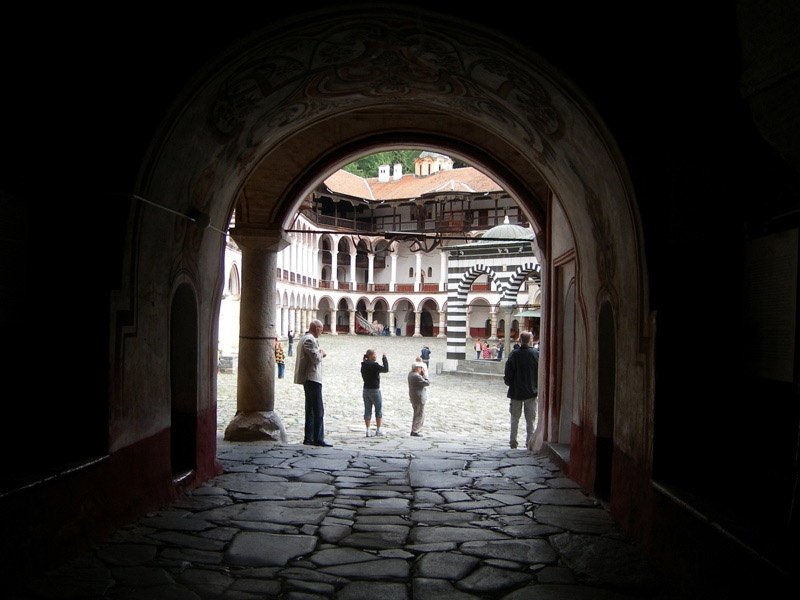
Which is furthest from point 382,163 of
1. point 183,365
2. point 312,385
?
point 183,365

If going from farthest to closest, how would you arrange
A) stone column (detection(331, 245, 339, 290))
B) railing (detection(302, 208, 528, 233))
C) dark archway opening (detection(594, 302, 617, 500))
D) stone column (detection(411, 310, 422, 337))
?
stone column (detection(411, 310, 422, 337))
stone column (detection(331, 245, 339, 290))
railing (detection(302, 208, 528, 233))
dark archway opening (detection(594, 302, 617, 500))

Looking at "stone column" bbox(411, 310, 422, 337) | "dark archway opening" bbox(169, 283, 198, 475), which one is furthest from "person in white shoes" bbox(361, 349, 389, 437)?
"stone column" bbox(411, 310, 422, 337)

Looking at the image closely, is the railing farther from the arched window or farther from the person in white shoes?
the person in white shoes

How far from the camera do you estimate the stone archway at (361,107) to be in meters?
4.84

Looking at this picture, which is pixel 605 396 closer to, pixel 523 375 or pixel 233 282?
pixel 523 375

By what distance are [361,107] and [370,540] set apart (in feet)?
15.0

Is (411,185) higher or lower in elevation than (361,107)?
higher

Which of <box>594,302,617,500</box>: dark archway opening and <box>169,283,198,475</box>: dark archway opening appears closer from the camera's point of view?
<box>594,302,617,500</box>: dark archway opening

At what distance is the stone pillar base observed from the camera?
985cm

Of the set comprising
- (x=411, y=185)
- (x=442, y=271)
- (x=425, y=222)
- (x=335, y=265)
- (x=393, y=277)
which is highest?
(x=411, y=185)

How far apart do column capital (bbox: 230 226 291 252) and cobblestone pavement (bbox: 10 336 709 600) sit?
3136 mm

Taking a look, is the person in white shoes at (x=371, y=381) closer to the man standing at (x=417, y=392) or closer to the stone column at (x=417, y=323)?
the man standing at (x=417, y=392)

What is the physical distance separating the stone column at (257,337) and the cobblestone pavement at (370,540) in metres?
1.55

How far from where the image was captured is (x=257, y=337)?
10148mm
